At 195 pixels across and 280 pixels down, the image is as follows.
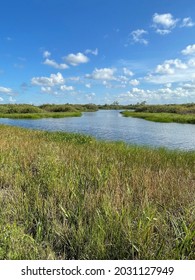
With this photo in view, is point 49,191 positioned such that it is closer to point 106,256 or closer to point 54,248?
point 54,248

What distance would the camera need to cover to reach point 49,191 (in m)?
5.08

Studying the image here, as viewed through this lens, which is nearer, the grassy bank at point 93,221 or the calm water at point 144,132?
the grassy bank at point 93,221

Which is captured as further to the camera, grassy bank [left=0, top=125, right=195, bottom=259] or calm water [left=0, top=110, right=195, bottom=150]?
calm water [left=0, top=110, right=195, bottom=150]

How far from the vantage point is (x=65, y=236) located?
353 cm

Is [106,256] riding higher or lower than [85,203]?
lower

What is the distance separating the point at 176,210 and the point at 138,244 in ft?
4.98

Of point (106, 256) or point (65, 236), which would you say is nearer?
point (106, 256)

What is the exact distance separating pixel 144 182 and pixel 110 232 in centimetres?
225

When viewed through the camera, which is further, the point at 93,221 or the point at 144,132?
the point at 144,132

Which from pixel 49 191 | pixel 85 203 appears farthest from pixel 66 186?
pixel 85 203
